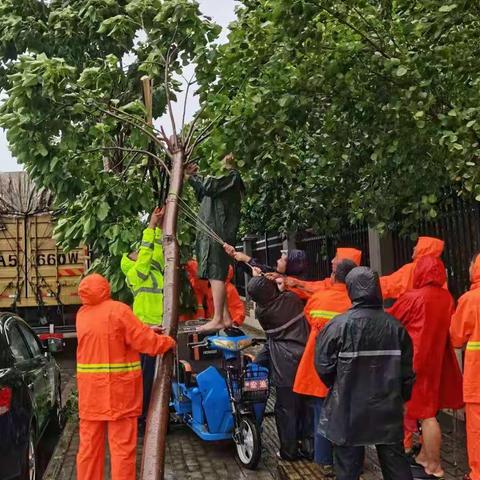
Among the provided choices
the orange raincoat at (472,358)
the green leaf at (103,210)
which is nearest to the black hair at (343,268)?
the orange raincoat at (472,358)

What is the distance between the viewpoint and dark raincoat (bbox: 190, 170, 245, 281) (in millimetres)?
5961

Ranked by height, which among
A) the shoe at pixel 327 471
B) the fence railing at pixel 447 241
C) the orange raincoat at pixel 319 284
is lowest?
the shoe at pixel 327 471

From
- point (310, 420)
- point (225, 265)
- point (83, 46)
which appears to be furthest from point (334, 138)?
point (83, 46)

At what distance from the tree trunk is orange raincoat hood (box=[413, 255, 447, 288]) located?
2010mm

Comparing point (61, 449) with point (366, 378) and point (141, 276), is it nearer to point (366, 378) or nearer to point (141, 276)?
point (141, 276)

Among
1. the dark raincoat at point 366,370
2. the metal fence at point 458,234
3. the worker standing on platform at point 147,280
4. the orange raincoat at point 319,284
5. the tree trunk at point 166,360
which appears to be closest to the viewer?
the dark raincoat at point 366,370

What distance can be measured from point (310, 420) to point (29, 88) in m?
3.74

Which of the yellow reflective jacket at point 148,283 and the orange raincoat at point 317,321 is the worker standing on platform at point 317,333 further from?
the yellow reflective jacket at point 148,283

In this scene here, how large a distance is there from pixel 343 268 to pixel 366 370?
1272mm

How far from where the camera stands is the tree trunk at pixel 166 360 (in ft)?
13.7

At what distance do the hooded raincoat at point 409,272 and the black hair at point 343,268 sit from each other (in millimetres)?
626

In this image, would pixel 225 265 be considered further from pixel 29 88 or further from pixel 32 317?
pixel 32 317

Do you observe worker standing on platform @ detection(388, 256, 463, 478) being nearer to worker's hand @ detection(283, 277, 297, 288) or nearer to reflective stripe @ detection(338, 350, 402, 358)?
worker's hand @ detection(283, 277, 297, 288)

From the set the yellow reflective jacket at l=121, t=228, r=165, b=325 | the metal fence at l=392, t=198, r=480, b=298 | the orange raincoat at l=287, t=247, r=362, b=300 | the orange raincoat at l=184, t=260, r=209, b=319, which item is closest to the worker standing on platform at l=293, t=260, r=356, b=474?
the orange raincoat at l=287, t=247, r=362, b=300
